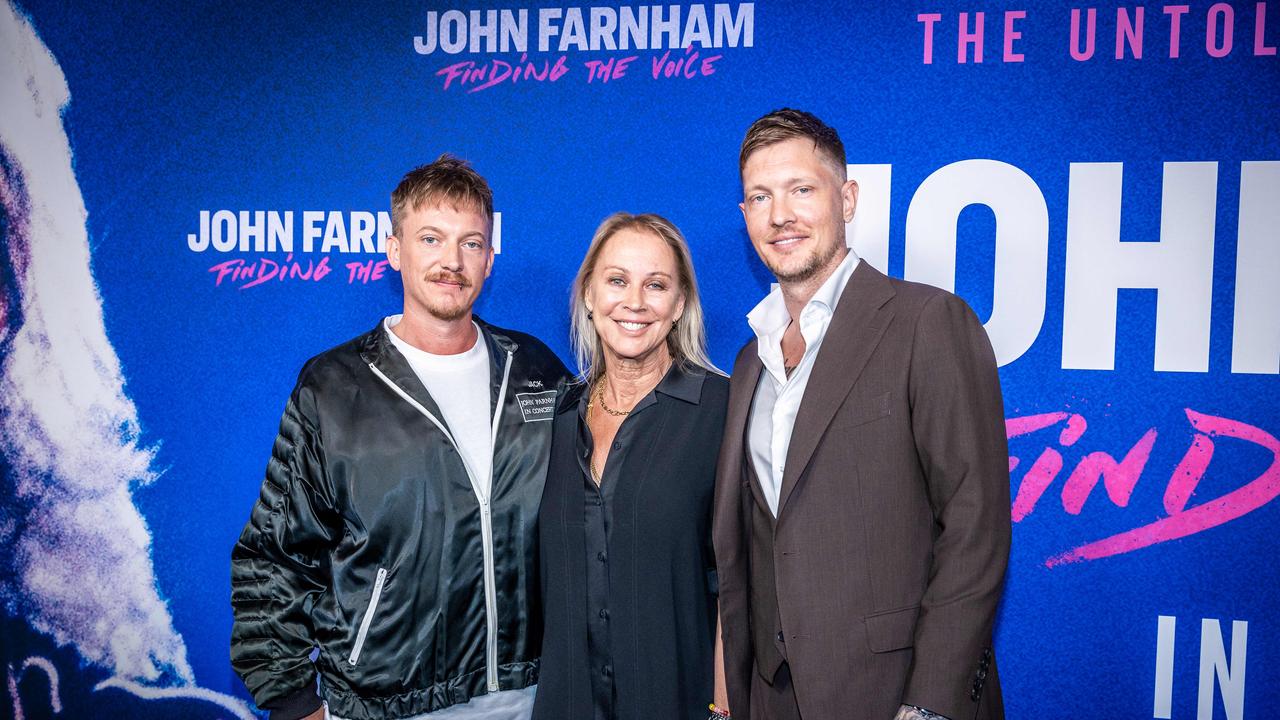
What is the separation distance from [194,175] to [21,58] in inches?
31.6

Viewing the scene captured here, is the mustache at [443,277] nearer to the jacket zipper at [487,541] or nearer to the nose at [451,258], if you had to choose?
the nose at [451,258]

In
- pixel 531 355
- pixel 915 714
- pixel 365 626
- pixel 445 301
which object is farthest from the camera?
pixel 531 355

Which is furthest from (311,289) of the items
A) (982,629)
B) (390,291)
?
(982,629)

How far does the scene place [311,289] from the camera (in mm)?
3088

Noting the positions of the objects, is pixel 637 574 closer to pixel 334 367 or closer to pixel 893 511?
pixel 893 511

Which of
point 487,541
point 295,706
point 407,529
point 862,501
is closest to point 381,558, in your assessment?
point 407,529

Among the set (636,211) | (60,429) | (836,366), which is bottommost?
(60,429)

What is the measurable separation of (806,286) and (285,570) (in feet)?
4.74

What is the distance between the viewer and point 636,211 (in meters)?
2.93

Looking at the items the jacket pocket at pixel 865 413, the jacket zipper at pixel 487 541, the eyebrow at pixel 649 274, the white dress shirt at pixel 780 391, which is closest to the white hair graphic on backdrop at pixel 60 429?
the jacket zipper at pixel 487 541

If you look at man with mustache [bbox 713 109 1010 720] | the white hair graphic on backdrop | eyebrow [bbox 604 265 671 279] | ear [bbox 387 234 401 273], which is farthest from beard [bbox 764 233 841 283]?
Result: the white hair graphic on backdrop

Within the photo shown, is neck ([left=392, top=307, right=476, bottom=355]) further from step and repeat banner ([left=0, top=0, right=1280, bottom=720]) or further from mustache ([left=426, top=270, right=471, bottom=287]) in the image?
step and repeat banner ([left=0, top=0, right=1280, bottom=720])

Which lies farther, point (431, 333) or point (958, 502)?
point (431, 333)

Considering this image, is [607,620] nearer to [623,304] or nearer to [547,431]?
[547,431]
